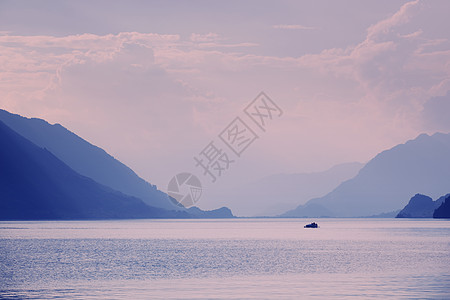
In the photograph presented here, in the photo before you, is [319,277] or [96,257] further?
[96,257]

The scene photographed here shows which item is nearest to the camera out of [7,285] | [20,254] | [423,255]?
[7,285]

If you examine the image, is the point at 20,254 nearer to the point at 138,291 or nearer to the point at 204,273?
the point at 204,273

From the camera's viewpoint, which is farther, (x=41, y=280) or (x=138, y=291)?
(x=41, y=280)

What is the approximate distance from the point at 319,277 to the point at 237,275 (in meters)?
11.9

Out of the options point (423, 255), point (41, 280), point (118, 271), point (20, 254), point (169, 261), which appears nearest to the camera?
point (41, 280)

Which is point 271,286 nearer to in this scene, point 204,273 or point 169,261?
point 204,273

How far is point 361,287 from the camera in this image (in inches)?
2913

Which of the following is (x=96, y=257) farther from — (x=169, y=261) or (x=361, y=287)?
(x=361, y=287)

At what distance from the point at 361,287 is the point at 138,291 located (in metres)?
25.5

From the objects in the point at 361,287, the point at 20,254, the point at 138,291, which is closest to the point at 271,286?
the point at 361,287

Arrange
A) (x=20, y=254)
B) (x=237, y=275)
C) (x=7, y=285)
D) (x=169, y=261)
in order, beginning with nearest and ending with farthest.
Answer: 1. (x=7, y=285)
2. (x=237, y=275)
3. (x=169, y=261)
4. (x=20, y=254)

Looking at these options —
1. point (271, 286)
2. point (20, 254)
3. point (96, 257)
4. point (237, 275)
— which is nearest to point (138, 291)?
point (271, 286)

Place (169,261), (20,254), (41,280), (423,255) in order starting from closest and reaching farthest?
(41,280), (169,261), (423,255), (20,254)

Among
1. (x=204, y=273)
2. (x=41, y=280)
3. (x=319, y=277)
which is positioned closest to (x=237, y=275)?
(x=204, y=273)
